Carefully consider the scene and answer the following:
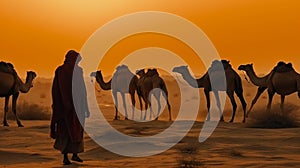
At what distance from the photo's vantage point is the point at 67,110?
10.6m

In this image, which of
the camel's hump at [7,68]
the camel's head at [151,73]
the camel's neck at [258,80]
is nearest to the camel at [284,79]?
the camel's neck at [258,80]

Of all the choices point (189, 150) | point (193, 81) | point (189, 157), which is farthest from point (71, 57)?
point (193, 81)

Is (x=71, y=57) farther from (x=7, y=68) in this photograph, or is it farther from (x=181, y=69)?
(x=181, y=69)

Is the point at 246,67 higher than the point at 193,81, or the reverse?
the point at 246,67

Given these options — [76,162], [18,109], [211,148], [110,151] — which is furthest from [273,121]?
[18,109]

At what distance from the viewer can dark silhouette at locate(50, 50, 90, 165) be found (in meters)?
10.6

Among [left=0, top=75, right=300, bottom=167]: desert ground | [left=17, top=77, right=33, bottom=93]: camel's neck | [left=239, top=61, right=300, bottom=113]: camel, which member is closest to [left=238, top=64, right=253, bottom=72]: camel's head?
[left=239, top=61, right=300, bottom=113]: camel

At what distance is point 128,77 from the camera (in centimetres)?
2178

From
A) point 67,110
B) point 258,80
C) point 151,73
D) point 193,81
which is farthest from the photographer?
point 151,73

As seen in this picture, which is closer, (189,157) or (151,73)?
(189,157)

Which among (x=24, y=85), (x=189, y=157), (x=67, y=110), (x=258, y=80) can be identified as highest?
(x=258, y=80)

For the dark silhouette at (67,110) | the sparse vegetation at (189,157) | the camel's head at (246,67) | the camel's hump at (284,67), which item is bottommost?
the sparse vegetation at (189,157)

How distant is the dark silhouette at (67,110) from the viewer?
10.6 metres

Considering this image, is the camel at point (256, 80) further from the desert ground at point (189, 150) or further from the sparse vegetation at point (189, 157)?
Result: the sparse vegetation at point (189, 157)
